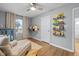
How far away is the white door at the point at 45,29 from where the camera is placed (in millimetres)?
1625

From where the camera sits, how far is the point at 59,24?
1557 millimetres

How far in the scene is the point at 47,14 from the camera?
1.61m

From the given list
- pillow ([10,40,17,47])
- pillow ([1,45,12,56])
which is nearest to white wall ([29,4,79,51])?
pillow ([10,40,17,47])

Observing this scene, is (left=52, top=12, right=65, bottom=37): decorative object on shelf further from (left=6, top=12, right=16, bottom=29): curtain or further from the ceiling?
(left=6, top=12, right=16, bottom=29): curtain

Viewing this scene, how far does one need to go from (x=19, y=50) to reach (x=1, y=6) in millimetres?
753

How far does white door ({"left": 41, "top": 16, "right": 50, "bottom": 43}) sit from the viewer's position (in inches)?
64.0

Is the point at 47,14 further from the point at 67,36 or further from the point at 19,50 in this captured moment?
the point at 19,50

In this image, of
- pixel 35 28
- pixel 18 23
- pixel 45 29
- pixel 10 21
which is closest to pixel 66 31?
pixel 45 29

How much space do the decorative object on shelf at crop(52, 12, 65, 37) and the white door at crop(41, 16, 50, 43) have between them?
0.11m

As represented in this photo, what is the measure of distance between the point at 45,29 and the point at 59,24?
26cm

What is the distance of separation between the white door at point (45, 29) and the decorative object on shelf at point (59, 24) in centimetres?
11

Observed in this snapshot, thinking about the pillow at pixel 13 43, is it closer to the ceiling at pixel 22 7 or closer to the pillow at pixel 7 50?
the pillow at pixel 7 50

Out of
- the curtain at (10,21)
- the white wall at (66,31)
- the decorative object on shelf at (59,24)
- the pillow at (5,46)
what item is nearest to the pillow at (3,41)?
the pillow at (5,46)

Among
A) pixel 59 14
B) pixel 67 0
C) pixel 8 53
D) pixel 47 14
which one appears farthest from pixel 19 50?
pixel 67 0
